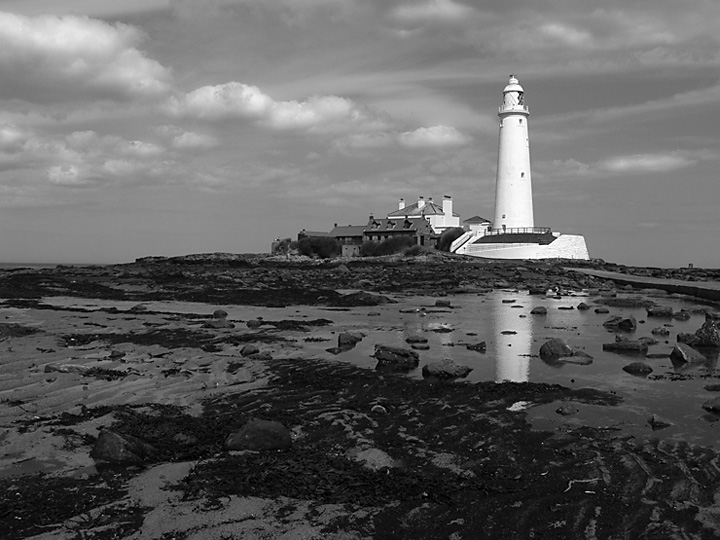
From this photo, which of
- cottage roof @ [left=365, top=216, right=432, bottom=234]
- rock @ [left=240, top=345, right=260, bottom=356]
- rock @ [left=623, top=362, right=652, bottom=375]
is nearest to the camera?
rock @ [left=623, top=362, right=652, bottom=375]

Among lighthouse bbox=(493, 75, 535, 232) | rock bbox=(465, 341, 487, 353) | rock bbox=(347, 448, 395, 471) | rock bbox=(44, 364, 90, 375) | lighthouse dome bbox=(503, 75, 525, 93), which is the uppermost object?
lighthouse dome bbox=(503, 75, 525, 93)

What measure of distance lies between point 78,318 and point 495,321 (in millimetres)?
14964

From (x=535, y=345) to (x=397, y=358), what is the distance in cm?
500

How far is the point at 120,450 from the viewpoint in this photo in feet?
21.9

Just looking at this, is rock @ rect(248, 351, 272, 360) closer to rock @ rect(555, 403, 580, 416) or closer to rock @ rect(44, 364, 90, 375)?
rock @ rect(44, 364, 90, 375)

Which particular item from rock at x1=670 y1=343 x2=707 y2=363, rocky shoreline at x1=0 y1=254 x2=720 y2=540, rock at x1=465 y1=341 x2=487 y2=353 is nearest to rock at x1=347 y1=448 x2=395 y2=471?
rocky shoreline at x1=0 y1=254 x2=720 y2=540

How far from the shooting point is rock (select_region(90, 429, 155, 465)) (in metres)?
6.62

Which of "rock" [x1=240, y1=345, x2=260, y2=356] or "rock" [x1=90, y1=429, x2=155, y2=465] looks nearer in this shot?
"rock" [x1=90, y1=429, x2=155, y2=465]

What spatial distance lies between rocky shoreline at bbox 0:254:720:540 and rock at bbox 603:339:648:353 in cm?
541

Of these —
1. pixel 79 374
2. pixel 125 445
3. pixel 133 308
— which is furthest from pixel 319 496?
pixel 133 308

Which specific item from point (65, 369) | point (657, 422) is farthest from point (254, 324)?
point (657, 422)

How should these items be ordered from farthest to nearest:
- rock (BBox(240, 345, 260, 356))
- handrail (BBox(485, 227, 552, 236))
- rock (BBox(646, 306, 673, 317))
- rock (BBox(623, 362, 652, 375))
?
handrail (BBox(485, 227, 552, 236)), rock (BBox(646, 306, 673, 317)), rock (BBox(240, 345, 260, 356)), rock (BBox(623, 362, 652, 375))

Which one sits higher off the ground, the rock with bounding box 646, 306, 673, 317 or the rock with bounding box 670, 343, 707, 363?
the rock with bounding box 646, 306, 673, 317

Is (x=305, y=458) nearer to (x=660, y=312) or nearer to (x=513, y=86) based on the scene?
(x=660, y=312)
